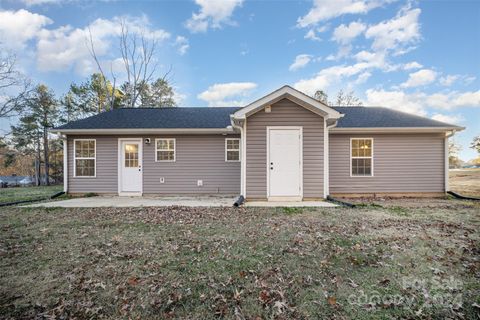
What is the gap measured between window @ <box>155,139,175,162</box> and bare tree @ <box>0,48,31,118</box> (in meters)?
12.9

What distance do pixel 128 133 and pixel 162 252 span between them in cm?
736

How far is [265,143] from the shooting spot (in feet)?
24.3

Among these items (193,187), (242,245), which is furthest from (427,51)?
(242,245)

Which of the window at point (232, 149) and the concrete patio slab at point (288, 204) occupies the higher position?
the window at point (232, 149)

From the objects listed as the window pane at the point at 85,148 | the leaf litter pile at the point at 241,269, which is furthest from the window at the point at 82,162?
the leaf litter pile at the point at 241,269

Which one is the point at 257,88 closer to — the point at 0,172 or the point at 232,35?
the point at 232,35

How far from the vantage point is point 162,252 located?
3289 mm

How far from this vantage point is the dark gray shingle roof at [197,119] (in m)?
9.03

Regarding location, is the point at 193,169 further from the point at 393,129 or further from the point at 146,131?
the point at 393,129

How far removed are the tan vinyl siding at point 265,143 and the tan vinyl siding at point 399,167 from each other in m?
2.00

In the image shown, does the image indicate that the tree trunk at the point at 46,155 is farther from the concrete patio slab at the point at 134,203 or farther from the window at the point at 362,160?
the window at the point at 362,160

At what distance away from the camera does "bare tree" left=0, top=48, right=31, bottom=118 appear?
1375cm

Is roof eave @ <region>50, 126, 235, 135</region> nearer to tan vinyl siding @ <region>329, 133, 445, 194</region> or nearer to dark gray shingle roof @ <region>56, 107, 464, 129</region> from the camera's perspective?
dark gray shingle roof @ <region>56, 107, 464, 129</region>

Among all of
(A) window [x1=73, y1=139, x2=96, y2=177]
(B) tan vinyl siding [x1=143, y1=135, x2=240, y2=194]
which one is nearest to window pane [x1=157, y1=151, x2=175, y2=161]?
(B) tan vinyl siding [x1=143, y1=135, x2=240, y2=194]
